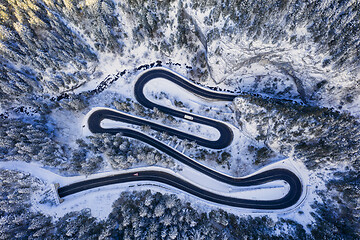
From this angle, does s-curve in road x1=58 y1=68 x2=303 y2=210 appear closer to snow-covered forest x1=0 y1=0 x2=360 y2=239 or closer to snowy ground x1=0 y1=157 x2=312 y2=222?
snowy ground x1=0 y1=157 x2=312 y2=222

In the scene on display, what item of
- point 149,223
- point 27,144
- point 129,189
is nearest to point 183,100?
point 129,189

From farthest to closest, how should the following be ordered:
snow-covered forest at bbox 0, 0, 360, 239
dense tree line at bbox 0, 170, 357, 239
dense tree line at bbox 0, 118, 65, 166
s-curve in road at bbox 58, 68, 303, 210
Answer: s-curve in road at bbox 58, 68, 303, 210
dense tree line at bbox 0, 118, 65, 166
snow-covered forest at bbox 0, 0, 360, 239
dense tree line at bbox 0, 170, 357, 239

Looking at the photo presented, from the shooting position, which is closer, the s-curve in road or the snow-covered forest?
the snow-covered forest

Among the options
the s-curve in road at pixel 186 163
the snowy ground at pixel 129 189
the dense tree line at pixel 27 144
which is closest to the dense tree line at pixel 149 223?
the snowy ground at pixel 129 189

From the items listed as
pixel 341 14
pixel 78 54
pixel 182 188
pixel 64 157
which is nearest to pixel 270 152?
pixel 182 188

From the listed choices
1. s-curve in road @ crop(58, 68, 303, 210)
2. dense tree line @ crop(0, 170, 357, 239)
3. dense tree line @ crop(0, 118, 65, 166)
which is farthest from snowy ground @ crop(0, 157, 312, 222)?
dense tree line @ crop(0, 118, 65, 166)

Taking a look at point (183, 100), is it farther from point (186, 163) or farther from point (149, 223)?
point (149, 223)
